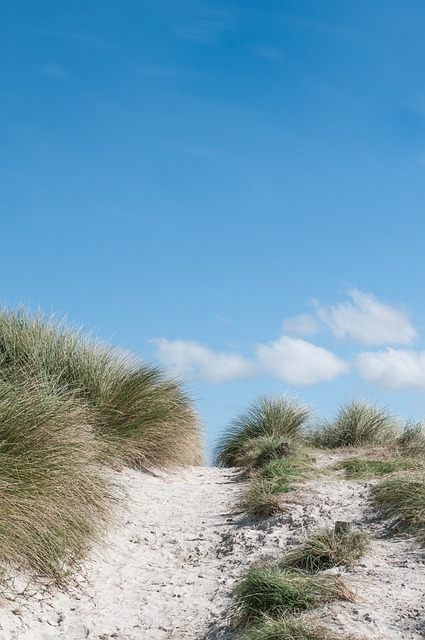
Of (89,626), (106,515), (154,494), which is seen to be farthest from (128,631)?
(154,494)

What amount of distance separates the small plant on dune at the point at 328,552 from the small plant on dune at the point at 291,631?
98 cm

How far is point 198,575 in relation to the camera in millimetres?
5312

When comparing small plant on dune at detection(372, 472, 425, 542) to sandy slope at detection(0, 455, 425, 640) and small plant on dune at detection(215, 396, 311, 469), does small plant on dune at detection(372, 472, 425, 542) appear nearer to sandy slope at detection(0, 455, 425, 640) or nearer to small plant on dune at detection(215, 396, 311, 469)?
sandy slope at detection(0, 455, 425, 640)

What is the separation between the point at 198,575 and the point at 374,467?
10.7 feet

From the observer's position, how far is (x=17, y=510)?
15.1ft

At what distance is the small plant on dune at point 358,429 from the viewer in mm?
12023

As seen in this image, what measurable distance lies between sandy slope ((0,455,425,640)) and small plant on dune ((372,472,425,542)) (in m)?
0.14

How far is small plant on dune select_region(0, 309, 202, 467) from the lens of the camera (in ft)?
27.0

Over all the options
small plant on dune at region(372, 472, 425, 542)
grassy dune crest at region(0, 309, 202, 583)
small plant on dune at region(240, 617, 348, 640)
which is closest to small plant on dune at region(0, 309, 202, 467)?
grassy dune crest at region(0, 309, 202, 583)

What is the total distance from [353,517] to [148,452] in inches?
129

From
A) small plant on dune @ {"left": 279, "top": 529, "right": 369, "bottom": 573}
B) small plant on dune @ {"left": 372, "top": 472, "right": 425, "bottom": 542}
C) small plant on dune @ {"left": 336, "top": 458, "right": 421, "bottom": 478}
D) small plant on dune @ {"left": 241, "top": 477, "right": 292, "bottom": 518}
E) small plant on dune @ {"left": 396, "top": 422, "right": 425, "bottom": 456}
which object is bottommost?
small plant on dune @ {"left": 279, "top": 529, "right": 369, "bottom": 573}

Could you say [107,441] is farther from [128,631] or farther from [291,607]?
[291,607]

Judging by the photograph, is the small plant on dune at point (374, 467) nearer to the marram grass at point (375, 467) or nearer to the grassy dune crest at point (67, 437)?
the marram grass at point (375, 467)

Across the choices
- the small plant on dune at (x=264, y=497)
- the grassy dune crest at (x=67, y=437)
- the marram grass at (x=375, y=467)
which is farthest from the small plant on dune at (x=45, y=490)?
the marram grass at (x=375, y=467)
